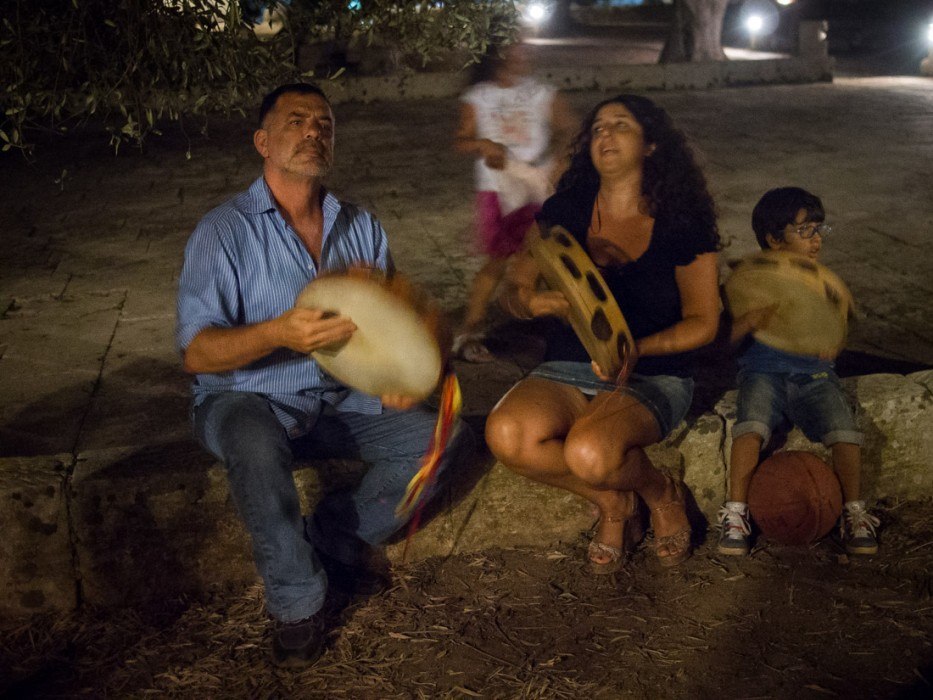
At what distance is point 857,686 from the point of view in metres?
3.12

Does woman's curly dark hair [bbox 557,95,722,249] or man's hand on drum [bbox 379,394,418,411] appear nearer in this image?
man's hand on drum [bbox 379,394,418,411]

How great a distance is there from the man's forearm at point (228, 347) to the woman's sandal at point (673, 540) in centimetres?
158

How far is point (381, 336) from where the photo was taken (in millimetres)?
3125

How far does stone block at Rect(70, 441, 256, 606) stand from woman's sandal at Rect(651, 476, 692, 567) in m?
1.51

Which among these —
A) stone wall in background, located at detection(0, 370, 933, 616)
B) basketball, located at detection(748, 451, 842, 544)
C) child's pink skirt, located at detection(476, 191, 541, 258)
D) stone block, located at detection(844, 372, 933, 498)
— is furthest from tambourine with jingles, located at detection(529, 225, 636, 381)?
child's pink skirt, located at detection(476, 191, 541, 258)

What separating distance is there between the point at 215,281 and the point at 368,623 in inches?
50.2

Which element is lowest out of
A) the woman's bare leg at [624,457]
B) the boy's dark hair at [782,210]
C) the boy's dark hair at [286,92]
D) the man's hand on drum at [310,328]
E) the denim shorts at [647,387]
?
the woman's bare leg at [624,457]

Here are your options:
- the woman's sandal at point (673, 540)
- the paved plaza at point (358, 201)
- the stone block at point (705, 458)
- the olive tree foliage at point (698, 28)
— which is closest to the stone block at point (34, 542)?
the paved plaza at point (358, 201)

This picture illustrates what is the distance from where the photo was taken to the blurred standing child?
5141mm

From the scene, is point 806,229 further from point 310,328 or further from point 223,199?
point 223,199

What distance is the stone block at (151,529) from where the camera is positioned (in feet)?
11.7

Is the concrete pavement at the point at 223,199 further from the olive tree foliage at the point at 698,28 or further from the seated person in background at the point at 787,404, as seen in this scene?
the olive tree foliage at the point at 698,28

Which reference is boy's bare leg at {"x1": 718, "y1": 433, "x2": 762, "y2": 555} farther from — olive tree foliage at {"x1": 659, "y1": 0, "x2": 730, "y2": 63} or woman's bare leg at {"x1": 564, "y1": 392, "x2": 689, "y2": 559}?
olive tree foliage at {"x1": 659, "y1": 0, "x2": 730, "y2": 63}

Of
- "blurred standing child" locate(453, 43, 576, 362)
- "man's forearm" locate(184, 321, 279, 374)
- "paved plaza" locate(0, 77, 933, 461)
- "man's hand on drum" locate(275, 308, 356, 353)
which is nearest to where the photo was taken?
"man's hand on drum" locate(275, 308, 356, 353)
